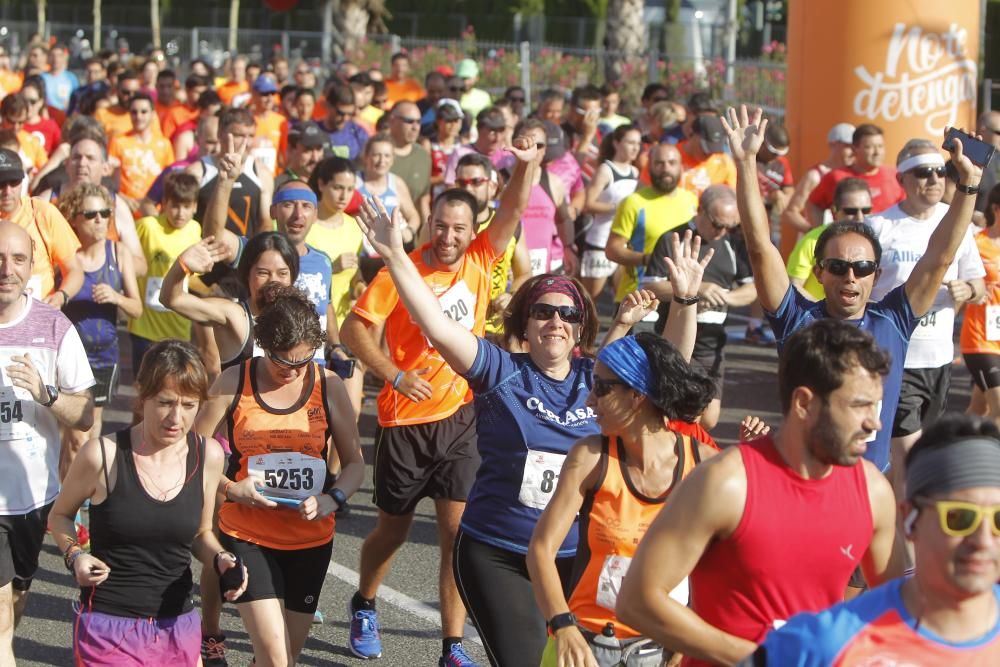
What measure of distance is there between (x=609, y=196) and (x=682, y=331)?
6.62m

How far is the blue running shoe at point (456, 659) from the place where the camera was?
5.84m

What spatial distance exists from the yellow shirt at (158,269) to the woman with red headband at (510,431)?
398 cm

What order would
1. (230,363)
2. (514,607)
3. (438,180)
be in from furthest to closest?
(438,180), (230,363), (514,607)

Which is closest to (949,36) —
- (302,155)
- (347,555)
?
(302,155)

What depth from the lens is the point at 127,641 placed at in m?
4.60

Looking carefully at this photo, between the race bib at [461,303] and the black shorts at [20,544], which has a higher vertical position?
the race bib at [461,303]

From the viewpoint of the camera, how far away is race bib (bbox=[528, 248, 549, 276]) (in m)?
10.6

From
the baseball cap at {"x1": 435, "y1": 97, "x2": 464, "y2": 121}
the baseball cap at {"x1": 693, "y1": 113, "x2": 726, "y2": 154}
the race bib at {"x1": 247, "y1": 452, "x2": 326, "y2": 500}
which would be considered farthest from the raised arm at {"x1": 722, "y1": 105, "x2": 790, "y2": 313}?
the baseball cap at {"x1": 435, "y1": 97, "x2": 464, "y2": 121}

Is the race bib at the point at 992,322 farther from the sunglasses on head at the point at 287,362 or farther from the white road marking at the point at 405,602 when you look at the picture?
the sunglasses on head at the point at 287,362

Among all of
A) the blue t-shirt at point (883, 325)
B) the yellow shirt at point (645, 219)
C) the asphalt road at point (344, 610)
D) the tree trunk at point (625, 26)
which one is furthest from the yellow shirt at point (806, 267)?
the tree trunk at point (625, 26)

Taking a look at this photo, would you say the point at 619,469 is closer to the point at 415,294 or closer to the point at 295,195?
the point at 415,294

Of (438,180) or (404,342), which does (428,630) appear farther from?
(438,180)

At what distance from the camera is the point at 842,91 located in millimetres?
13422

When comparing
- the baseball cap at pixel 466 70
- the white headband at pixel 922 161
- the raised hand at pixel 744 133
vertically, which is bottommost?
the white headband at pixel 922 161
